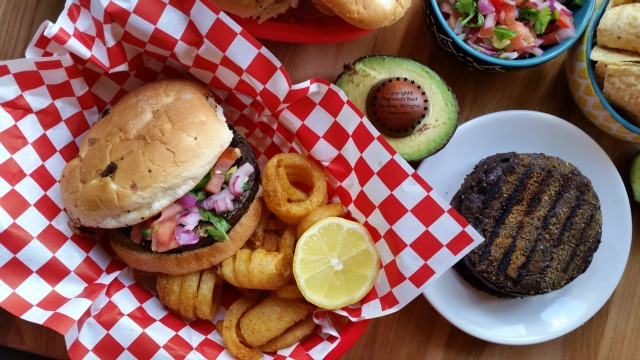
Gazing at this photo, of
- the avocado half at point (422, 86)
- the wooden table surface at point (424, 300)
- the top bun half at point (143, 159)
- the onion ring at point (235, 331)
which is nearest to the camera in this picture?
the top bun half at point (143, 159)

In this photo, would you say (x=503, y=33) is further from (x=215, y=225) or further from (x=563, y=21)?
(x=215, y=225)

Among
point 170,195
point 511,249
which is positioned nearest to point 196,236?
point 170,195

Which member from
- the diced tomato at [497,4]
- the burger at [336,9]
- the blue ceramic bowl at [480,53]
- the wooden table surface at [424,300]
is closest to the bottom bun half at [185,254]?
the wooden table surface at [424,300]

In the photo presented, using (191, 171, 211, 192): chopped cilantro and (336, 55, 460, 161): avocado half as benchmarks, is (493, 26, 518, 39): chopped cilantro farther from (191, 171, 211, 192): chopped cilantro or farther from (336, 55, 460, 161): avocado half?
(191, 171, 211, 192): chopped cilantro

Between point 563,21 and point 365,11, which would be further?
point 563,21

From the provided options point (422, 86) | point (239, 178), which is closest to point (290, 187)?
point (239, 178)

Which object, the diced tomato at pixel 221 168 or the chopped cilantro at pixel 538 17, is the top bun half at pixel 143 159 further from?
the chopped cilantro at pixel 538 17

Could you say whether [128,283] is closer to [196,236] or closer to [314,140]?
[196,236]
